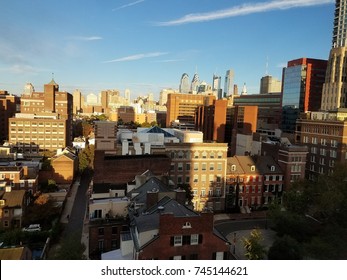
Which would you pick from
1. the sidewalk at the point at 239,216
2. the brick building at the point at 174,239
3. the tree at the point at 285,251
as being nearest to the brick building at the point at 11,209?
the brick building at the point at 174,239

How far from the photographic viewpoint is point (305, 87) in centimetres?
7225

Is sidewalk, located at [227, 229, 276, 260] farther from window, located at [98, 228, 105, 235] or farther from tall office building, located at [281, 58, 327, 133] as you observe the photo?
tall office building, located at [281, 58, 327, 133]

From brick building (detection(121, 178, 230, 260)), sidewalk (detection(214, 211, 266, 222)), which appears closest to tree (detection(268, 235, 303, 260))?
brick building (detection(121, 178, 230, 260))

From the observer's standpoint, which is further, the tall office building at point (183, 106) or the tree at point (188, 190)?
the tall office building at point (183, 106)

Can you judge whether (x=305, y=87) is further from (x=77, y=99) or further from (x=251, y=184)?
(x=77, y=99)

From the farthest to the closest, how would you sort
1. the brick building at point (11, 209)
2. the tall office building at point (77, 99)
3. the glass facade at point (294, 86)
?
the tall office building at point (77, 99), the glass facade at point (294, 86), the brick building at point (11, 209)

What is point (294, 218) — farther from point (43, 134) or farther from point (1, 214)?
point (43, 134)

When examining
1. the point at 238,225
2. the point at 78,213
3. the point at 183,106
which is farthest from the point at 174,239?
the point at 183,106

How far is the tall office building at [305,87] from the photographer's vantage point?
71.8 m

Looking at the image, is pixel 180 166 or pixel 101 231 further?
pixel 180 166

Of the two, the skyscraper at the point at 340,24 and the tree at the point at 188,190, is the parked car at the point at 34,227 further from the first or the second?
the skyscraper at the point at 340,24

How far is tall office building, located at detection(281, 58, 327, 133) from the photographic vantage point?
236ft

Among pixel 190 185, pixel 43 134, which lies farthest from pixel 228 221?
pixel 43 134
